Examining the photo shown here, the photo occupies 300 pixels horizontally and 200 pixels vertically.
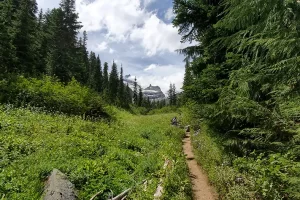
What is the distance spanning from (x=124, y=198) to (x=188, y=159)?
7581mm

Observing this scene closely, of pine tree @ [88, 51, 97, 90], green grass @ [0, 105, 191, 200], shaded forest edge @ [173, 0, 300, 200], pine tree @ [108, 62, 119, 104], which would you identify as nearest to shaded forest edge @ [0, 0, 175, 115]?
green grass @ [0, 105, 191, 200]

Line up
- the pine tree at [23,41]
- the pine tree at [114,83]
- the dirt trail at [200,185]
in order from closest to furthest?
the dirt trail at [200,185], the pine tree at [23,41], the pine tree at [114,83]

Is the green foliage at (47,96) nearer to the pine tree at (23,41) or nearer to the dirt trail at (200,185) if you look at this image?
the pine tree at (23,41)

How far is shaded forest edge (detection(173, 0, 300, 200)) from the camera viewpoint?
3607 millimetres

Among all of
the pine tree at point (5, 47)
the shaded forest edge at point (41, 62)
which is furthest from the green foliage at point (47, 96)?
the pine tree at point (5, 47)

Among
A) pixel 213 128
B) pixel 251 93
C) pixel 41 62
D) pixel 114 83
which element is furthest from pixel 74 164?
pixel 114 83

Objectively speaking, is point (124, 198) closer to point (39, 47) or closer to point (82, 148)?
point (82, 148)

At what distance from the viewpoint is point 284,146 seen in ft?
19.7

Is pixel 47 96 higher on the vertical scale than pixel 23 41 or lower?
lower

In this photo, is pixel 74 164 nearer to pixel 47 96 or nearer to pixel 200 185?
pixel 200 185

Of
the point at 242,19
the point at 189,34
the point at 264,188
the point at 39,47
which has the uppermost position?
the point at 39,47

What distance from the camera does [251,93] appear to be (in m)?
5.90

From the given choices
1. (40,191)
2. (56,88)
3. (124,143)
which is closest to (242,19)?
(40,191)

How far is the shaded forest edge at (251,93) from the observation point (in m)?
3.61
